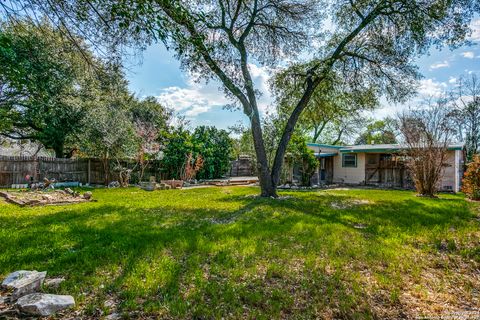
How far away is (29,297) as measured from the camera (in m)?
2.40

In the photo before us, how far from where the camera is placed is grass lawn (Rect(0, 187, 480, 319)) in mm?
2656

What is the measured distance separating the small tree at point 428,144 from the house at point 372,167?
4765 millimetres

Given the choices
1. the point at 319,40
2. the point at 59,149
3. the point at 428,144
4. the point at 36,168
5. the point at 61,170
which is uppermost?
the point at 319,40

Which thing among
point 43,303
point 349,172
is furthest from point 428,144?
point 43,303

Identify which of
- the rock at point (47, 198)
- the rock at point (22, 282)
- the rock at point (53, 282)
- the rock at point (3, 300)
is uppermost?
the rock at point (47, 198)

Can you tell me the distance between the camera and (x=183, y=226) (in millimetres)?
5238

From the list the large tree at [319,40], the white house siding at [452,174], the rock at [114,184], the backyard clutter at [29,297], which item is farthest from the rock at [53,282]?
the white house siding at [452,174]

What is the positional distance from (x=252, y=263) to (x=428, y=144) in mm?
10279

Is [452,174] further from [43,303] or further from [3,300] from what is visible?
[3,300]

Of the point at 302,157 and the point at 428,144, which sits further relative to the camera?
the point at 302,157

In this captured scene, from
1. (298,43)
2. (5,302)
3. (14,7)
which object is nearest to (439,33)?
(298,43)

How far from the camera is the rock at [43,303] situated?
89.5 inches

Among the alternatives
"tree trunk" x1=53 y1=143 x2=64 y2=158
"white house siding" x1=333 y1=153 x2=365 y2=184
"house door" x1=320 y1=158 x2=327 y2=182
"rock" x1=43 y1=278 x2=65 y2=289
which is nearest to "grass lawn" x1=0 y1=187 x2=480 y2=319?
"rock" x1=43 y1=278 x2=65 y2=289

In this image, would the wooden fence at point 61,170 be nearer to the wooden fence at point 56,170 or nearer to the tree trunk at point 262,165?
the wooden fence at point 56,170
